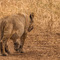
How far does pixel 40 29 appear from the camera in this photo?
8039 millimetres

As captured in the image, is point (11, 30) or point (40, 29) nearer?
point (11, 30)

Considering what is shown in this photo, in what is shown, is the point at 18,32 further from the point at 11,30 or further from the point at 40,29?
the point at 40,29

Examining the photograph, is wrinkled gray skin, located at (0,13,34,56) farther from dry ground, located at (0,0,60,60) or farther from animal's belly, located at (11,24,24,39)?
dry ground, located at (0,0,60,60)

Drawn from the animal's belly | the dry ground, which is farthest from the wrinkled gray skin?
the dry ground

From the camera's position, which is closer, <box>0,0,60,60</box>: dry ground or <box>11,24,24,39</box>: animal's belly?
<box>11,24,24,39</box>: animal's belly

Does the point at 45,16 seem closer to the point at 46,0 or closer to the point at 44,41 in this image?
the point at 46,0

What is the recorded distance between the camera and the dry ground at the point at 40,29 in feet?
16.0

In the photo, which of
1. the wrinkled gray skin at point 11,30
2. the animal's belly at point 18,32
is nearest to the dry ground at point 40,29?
the wrinkled gray skin at point 11,30

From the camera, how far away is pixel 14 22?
15.4 ft

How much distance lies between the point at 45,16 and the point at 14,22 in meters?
4.67

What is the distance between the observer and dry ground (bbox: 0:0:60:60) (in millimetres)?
4871

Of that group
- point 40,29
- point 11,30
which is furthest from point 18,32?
point 40,29

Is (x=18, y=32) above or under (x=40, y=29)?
above

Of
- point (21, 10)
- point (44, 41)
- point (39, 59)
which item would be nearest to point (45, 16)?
point (21, 10)
